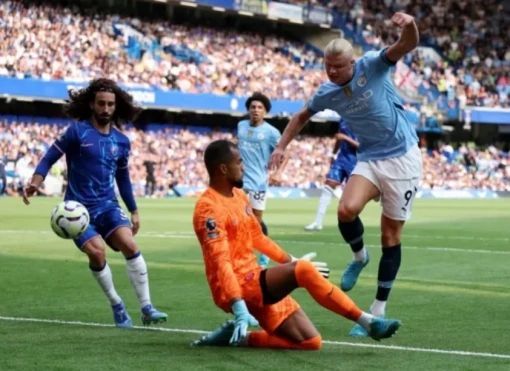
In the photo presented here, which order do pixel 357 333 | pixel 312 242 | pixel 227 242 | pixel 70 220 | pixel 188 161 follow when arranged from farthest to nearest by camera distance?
pixel 188 161 → pixel 312 242 → pixel 70 220 → pixel 357 333 → pixel 227 242

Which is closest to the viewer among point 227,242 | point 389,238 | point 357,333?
point 227,242

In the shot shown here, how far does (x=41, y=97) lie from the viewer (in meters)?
42.8

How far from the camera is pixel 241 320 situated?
6.62 metres

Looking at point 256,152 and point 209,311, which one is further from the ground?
point 256,152

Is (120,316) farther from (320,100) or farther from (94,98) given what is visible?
(320,100)

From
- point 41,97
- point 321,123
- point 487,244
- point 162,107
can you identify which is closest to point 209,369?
point 487,244

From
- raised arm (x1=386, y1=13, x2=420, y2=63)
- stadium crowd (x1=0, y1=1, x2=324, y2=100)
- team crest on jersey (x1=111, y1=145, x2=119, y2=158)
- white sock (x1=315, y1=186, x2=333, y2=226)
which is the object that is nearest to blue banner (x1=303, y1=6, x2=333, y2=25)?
stadium crowd (x1=0, y1=1, x2=324, y2=100)

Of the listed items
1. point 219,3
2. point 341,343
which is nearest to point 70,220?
point 341,343

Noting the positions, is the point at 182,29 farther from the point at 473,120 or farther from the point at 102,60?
the point at 473,120

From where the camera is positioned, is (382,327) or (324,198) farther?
(324,198)

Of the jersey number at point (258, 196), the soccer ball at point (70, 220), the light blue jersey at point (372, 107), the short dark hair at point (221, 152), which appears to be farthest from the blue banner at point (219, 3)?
the short dark hair at point (221, 152)

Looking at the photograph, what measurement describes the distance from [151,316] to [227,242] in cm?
161

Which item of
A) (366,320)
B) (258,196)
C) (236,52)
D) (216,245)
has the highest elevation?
(236,52)

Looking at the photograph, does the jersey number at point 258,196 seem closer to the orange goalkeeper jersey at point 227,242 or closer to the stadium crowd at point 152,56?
the orange goalkeeper jersey at point 227,242
